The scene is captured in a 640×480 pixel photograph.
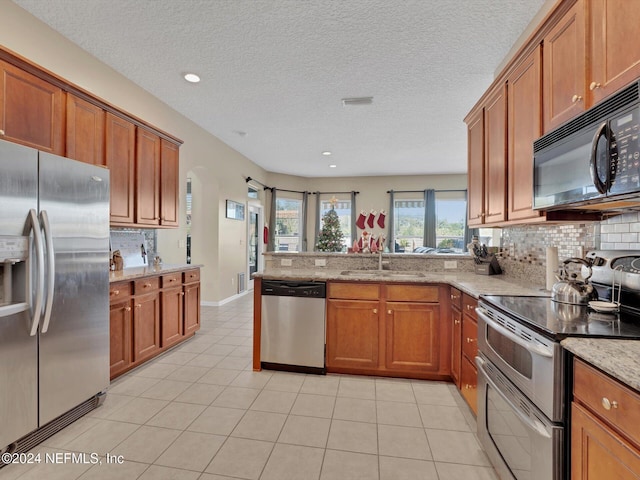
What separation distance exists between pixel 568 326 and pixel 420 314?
1.51 metres

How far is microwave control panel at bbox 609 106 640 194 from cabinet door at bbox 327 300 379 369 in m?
1.89

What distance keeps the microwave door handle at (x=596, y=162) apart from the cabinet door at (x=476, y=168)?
1.44 metres

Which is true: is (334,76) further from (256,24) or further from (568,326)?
(568,326)

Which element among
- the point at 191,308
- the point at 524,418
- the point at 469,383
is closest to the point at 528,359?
the point at 524,418

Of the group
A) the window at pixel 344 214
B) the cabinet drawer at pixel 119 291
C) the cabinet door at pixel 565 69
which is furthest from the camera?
the window at pixel 344 214

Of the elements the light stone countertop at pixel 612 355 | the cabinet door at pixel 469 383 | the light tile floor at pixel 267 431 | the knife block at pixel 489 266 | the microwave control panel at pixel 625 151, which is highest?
the microwave control panel at pixel 625 151

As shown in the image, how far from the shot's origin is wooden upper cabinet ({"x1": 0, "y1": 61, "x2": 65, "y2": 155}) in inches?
77.7

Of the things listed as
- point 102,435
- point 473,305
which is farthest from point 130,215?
point 473,305

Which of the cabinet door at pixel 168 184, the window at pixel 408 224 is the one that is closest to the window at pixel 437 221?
Result: the window at pixel 408 224

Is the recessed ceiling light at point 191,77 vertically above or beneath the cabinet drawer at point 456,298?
above

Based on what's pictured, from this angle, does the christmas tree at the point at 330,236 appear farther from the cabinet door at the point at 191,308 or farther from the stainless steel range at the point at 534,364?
the stainless steel range at the point at 534,364

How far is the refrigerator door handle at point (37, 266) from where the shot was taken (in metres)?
1.77

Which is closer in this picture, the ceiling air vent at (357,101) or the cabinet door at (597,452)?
the cabinet door at (597,452)

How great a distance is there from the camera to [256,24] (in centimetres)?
249
